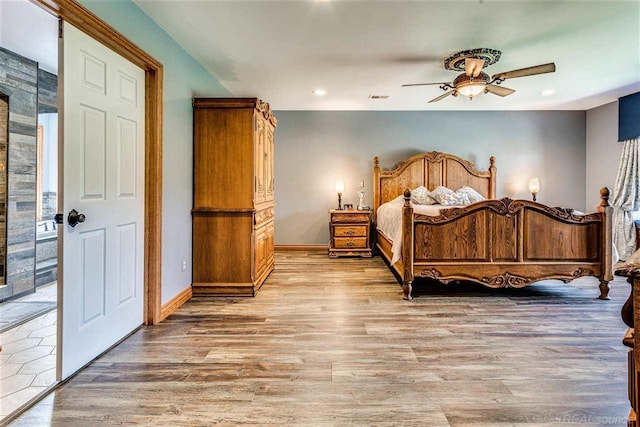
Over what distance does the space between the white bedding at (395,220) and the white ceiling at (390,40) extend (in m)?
1.61

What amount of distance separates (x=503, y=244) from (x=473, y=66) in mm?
1753

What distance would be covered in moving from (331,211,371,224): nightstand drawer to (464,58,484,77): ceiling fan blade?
9.15 ft

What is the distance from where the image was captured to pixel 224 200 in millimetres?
3648

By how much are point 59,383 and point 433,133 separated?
19.9 feet

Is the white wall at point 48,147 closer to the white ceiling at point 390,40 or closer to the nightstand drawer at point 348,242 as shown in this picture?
the white ceiling at point 390,40

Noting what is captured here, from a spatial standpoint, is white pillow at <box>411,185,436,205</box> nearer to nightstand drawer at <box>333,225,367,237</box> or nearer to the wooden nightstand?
the wooden nightstand

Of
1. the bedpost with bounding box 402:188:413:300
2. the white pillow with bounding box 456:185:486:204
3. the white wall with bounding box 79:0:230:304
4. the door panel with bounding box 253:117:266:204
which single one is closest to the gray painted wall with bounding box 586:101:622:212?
the white pillow with bounding box 456:185:486:204

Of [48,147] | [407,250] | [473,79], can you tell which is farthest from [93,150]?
[473,79]

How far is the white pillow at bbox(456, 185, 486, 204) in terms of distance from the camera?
5.80 metres

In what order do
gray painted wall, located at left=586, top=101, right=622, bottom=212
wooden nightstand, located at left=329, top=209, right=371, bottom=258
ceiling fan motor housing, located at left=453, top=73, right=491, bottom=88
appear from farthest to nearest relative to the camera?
wooden nightstand, located at left=329, top=209, right=371, bottom=258 < gray painted wall, located at left=586, top=101, right=622, bottom=212 < ceiling fan motor housing, located at left=453, top=73, right=491, bottom=88

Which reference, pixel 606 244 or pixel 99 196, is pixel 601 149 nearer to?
pixel 606 244

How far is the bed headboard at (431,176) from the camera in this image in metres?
6.22

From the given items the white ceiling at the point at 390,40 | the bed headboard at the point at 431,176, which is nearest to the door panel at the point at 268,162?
the white ceiling at the point at 390,40

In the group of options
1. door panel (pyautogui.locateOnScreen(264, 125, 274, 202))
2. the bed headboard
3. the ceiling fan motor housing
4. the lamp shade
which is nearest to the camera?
the ceiling fan motor housing
